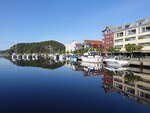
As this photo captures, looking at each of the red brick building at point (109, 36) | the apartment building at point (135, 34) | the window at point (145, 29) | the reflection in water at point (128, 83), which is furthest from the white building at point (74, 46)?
the reflection in water at point (128, 83)

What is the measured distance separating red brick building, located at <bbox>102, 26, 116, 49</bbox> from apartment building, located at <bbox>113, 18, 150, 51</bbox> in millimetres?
2516

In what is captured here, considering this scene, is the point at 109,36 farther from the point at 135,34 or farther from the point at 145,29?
the point at 145,29

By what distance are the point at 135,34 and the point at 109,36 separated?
1940 cm

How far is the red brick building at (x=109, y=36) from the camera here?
87.5 m

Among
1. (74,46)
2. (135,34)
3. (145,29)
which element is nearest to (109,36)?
(135,34)

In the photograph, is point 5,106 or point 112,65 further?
point 112,65

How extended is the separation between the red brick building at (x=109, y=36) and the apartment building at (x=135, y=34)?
252 centimetres

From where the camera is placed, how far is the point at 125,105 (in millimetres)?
14805

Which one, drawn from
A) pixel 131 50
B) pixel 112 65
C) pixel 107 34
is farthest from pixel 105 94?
pixel 107 34

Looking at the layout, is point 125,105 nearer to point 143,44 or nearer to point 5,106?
point 5,106

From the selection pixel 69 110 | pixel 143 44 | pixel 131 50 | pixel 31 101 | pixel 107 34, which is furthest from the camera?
pixel 107 34

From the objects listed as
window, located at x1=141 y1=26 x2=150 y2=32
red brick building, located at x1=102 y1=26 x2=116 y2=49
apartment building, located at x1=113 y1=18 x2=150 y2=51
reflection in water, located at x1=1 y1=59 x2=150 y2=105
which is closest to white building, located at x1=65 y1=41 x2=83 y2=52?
red brick building, located at x1=102 y1=26 x2=116 y2=49

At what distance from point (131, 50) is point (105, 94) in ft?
163

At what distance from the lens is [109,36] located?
8950 centimetres
